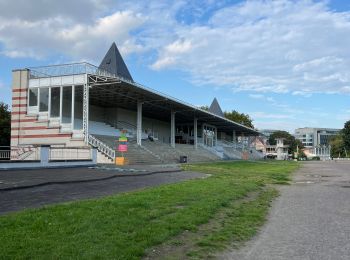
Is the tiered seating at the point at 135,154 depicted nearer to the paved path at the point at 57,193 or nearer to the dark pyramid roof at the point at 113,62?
the dark pyramid roof at the point at 113,62

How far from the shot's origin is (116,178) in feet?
68.0

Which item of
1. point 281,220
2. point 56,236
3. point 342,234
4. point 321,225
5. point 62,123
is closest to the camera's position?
point 56,236

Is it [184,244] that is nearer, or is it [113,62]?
[184,244]

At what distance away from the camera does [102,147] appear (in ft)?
127

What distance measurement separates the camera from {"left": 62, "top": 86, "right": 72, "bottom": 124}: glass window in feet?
137

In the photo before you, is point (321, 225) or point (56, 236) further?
point (321, 225)

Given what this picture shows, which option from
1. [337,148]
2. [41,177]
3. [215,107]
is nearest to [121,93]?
[41,177]

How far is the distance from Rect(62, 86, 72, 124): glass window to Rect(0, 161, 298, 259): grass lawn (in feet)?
99.8

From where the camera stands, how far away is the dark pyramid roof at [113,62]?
52.8 m

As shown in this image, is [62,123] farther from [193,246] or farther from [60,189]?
[193,246]

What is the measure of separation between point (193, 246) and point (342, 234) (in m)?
3.37

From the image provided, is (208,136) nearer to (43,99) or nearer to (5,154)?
(43,99)

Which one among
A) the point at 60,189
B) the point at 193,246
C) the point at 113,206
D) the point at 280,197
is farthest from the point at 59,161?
the point at 193,246

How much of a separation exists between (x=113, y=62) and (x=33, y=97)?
13.9 m
